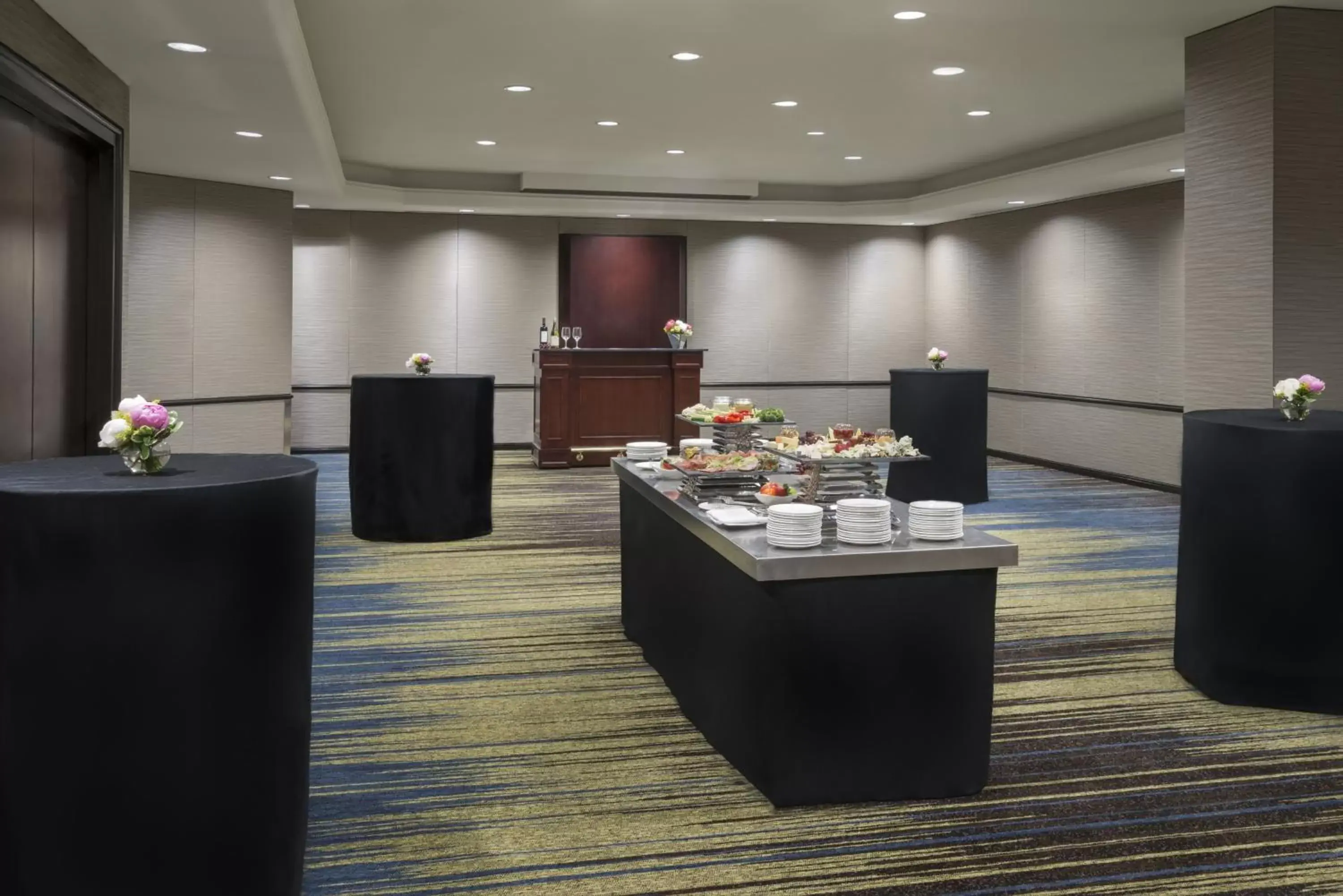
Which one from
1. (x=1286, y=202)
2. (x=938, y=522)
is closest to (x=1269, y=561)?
(x=938, y=522)

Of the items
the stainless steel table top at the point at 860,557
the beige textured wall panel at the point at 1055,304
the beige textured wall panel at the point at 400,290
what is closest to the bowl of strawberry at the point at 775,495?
the stainless steel table top at the point at 860,557

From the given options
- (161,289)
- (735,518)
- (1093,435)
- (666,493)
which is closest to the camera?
(735,518)

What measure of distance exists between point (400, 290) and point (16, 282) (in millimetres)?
8696

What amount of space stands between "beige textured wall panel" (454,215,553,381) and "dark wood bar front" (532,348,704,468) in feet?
5.37

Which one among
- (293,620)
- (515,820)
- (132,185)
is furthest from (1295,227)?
(132,185)

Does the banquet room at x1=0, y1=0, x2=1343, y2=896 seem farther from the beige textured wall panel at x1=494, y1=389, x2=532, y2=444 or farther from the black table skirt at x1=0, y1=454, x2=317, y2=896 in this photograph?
the beige textured wall panel at x1=494, y1=389, x2=532, y2=444

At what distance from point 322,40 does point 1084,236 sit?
8203 mm

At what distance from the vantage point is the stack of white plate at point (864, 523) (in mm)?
3463

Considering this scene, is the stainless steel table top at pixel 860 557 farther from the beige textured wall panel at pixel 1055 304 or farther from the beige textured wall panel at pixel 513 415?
the beige textured wall panel at pixel 513 415

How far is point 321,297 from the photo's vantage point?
1398 centimetres

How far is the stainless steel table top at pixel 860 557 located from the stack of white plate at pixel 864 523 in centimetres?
3

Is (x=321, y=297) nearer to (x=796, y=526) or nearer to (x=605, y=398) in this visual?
(x=605, y=398)

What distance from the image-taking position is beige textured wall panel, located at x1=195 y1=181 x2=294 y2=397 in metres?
11.1

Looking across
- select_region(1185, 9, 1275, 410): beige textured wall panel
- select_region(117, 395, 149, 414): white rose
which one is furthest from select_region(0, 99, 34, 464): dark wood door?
select_region(1185, 9, 1275, 410): beige textured wall panel
